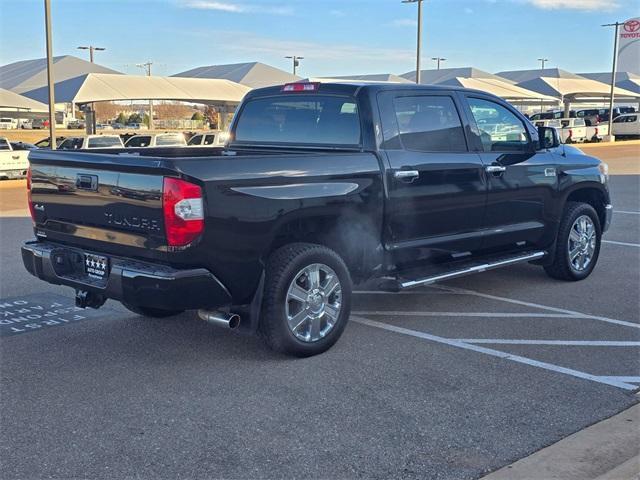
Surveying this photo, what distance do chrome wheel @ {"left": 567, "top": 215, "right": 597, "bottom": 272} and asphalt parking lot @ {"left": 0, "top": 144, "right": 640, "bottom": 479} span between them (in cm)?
72

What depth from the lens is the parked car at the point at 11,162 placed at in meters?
22.2

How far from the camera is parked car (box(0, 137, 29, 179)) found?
876 inches

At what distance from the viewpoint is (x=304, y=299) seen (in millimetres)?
4953

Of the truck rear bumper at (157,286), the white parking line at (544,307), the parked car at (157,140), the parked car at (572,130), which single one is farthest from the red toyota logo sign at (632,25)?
the truck rear bumper at (157,286)

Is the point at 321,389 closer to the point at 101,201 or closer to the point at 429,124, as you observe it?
the point at 101,201

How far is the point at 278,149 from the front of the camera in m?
6.07

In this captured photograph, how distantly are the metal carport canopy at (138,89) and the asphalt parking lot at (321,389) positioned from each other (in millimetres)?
24283

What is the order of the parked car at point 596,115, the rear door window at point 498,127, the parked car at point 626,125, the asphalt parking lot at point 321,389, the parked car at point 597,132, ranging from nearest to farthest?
the asphalt parking lot at point 321,389 → the rear door window at point 498,127 → the parked car at point 597,132 → the parked car at point 626,125 → the parked car at point 596,115

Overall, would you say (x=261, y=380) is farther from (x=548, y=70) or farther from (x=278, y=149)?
(x=548, y=70)

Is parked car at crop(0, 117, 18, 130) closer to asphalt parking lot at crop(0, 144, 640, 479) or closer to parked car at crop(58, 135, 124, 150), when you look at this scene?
parked car at crop(58, 135, 124, 150)

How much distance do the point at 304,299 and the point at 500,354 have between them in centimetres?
145

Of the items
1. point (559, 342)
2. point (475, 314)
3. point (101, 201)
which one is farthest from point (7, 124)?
point (559, 342)

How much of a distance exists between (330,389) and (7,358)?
2267 mm

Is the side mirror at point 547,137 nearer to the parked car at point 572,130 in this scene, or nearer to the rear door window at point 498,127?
the rear door window at point 498,127
